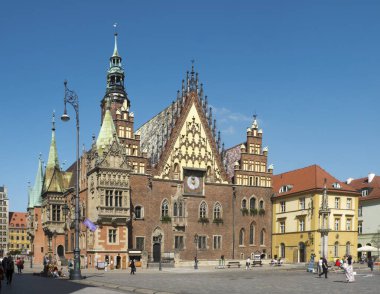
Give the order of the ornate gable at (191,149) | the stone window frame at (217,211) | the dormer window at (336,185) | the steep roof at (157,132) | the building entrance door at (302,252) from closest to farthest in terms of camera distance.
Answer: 1. the building entrance door at (302,252)
2. the ornate gable at (191,149)
3. the steep roof at (157,132)
4. the dormer window at (336,185)
5. the stone window frame at (217,211)

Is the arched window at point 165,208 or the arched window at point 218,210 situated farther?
the arched window at point 218,210

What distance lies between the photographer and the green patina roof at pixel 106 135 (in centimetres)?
6525

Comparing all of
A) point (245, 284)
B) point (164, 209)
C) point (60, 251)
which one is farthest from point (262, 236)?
point (245, 284)

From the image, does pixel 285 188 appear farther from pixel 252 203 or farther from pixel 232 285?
pixel 232 285

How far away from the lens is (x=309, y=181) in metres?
74.5

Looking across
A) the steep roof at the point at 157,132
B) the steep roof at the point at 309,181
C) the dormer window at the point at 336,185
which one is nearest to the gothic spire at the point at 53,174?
the steep roof at the point at 157,132

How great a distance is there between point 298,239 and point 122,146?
28.0 metres

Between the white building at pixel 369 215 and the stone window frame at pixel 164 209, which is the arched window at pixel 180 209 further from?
the white building at pixel 369 215

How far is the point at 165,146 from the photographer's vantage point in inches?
2864

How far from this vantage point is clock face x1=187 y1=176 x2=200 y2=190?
240 ft

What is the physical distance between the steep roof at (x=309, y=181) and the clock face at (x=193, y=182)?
42.1 feet

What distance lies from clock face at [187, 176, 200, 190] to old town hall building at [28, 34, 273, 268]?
0.14m

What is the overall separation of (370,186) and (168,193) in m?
36.0

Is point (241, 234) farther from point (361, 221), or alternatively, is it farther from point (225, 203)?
point (361, 221)
